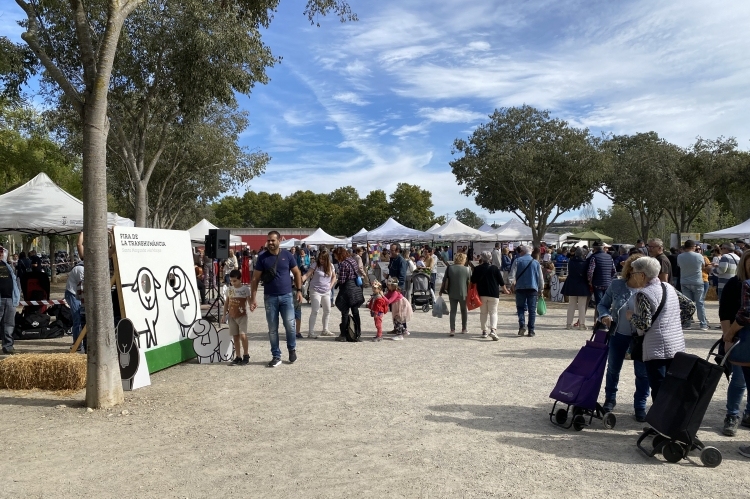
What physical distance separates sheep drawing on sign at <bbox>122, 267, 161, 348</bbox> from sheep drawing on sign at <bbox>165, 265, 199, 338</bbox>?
13.7 inches

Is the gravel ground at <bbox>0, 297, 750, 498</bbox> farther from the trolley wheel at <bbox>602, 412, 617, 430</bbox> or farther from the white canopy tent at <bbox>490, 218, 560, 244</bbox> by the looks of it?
the white canopy tent at <bbox>490, 218, 560, 244</bbox>

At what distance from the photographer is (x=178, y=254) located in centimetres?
845

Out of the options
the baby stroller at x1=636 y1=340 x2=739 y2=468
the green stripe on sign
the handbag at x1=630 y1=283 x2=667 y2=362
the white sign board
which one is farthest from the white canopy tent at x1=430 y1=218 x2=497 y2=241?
the baby stroller at x1=636 y1=340 x2=739 y2=468

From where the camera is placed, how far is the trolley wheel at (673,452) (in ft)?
13.5

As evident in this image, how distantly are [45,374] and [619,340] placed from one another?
6.25 metres

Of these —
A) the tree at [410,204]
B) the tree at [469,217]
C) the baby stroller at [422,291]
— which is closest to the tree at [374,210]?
the tree at [410,204]

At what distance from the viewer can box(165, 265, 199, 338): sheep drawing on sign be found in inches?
315

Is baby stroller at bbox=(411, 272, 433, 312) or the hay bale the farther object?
baby stroller at bbox=(411, 272, 433, 312)

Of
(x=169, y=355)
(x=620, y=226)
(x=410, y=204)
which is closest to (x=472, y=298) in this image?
(x=169, y=355)

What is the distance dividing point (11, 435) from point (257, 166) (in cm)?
2275

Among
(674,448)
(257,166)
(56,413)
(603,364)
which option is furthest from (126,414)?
(257,166)

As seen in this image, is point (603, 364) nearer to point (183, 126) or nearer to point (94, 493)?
point (94, 493)

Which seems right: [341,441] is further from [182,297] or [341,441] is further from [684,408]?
[182,297]

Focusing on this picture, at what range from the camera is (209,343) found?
8.05 meters
